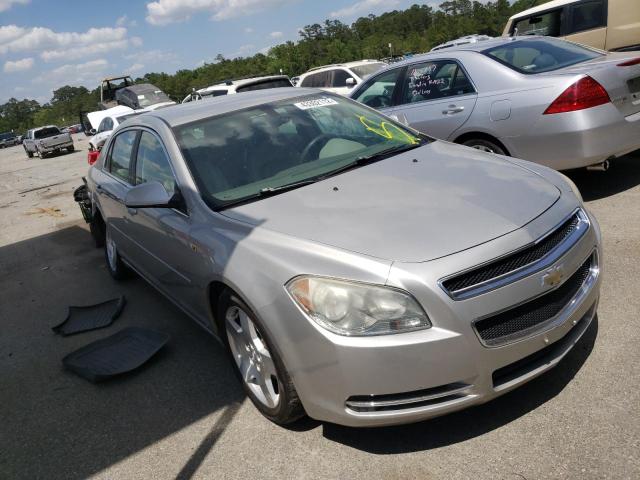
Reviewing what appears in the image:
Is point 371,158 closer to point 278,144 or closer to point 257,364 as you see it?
point 278,144

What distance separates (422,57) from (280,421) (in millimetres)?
4768

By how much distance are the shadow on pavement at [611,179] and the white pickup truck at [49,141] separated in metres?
28.4

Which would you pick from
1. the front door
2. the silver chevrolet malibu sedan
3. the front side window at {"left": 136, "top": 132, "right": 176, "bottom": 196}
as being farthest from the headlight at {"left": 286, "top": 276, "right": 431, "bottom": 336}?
the front side window at {"left": 136, "top": 132, "right": 176, "bottom": 196}

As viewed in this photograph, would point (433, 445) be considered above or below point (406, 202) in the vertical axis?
below

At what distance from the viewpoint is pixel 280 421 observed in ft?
8.78

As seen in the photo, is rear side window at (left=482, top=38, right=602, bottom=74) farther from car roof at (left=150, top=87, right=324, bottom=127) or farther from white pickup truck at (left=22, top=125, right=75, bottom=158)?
white pickup truck at (left=22, top=125, right=75, bottom=158)

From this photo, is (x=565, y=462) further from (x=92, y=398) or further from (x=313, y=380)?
(x=92, y=398)

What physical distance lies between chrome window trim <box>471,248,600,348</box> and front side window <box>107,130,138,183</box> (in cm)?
315

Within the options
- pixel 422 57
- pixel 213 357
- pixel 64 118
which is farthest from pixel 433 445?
pixel 64 118

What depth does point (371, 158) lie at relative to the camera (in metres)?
3.38

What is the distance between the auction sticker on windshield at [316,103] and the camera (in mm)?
3858

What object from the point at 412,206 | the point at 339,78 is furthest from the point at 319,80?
the point at 412,206

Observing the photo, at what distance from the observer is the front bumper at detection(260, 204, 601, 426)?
212 centimetres

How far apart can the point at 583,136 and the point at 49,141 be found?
29.4m
